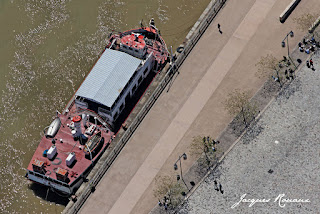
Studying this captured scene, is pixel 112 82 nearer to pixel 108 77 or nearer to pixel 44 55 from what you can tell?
pixel 108 77

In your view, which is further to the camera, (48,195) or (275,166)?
(48,195)

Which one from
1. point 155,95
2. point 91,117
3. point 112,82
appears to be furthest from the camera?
point 155,95

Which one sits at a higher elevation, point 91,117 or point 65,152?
point 91,117

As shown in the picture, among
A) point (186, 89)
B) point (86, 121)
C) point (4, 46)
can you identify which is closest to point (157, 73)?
point (186, 89)

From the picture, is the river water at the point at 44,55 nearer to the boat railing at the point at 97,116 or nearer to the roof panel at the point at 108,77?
the boat railing at the point at 97,116

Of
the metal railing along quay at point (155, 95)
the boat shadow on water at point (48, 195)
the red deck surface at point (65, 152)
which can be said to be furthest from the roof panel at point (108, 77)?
the boat shadow on water at point (48, 195)

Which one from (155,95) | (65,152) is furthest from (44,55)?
(65,152)

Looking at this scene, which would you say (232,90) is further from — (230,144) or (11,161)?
(11,161)

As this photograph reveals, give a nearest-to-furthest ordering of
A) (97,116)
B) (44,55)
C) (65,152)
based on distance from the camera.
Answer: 1. (65,152)
2. (97,116)
3. (44,55)
